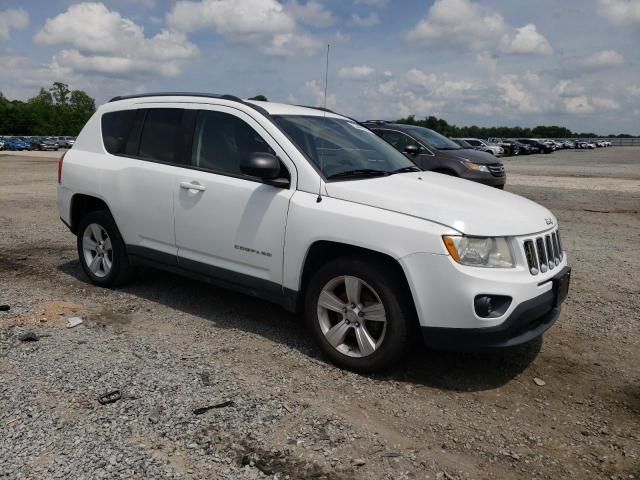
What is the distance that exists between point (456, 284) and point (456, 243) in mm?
250

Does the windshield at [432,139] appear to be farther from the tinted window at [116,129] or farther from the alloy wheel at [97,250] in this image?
the alloy wheel at [97,250]

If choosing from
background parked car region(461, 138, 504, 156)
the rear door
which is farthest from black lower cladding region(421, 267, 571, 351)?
background parked car region(461, 138, 504, 156)

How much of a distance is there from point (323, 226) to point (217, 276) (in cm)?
120

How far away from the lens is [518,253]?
11.9ft

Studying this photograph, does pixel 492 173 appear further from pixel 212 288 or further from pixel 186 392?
pixel 186 392

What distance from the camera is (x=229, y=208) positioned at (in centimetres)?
447

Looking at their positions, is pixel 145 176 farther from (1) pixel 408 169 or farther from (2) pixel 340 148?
(1) pixel 408 169

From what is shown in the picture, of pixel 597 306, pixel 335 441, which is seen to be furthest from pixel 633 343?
pixel 335 441

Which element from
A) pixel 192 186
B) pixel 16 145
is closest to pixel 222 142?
pixel 192 186

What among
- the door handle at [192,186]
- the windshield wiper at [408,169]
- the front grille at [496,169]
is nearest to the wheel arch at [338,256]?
the windshield wiper at [408,169]

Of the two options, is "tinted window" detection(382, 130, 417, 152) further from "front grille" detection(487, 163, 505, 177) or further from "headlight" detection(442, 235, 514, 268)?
"headlight" detection(442, 235, 514, 268)

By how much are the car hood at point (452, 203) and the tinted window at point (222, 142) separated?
88 cm

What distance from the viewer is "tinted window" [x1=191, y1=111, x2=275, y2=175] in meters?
4.55

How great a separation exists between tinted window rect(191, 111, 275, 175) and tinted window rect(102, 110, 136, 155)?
994mm
